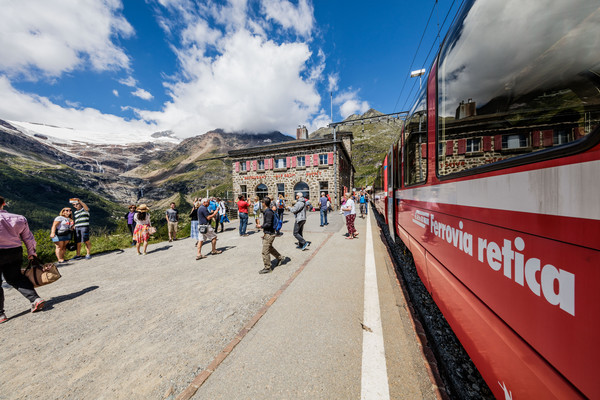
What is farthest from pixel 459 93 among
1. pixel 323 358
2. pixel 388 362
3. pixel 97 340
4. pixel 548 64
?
pixel 97 340

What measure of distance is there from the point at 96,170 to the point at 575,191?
8156 inches

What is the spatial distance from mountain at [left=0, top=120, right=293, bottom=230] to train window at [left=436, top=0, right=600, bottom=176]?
77.2ft

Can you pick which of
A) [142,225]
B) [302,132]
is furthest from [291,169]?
[142,225]

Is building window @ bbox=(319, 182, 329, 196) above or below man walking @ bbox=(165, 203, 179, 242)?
above

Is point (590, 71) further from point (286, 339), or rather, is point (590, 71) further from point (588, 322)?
point (286, 339)

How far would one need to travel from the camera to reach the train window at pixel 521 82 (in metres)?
1.12

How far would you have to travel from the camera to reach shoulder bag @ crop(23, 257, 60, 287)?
3500mm

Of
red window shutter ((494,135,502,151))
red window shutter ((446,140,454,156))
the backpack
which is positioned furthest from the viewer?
the backpack

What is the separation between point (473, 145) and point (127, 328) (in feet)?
15.1

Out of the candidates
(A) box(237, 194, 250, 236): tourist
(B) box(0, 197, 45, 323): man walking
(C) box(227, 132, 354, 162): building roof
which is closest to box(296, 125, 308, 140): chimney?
(C) box(227, 132, 354, 162): building roof

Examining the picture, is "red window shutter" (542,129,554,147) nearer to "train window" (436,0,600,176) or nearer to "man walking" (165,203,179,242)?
"train window" (436,0,600,176)

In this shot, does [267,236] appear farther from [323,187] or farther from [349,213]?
[323,187]

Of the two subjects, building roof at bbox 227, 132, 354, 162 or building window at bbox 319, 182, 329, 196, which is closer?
building roof at bbox 227, 132, 354, 162

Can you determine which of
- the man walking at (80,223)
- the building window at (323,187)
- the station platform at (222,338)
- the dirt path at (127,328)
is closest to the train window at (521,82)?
the station platform at (222,338)
